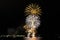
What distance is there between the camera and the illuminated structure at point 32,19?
5.80 meters

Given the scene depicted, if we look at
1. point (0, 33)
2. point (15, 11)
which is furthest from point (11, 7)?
point (0, 33)

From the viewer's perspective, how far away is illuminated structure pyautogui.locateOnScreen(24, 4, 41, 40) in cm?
580

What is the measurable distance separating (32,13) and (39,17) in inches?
5.8

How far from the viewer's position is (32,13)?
589 centimetres

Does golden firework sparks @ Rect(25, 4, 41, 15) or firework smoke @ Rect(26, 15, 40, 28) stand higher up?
golden firework sparks @ Rect(25, 4, 41, 15)

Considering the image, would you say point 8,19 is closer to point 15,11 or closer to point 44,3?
point 15,11

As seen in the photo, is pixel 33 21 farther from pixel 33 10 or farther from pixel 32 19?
pixel 33 10

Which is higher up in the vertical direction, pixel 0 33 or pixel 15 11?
pixel 15 11

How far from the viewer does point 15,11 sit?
574 cm

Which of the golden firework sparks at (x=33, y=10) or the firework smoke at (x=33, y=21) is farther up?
the golden firework sparks at (x=33, y=10)

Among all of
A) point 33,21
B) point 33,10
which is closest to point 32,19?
point 33,21

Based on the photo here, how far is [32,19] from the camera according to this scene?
5840mm

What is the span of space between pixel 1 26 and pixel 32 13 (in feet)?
2.08

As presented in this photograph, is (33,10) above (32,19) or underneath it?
above
